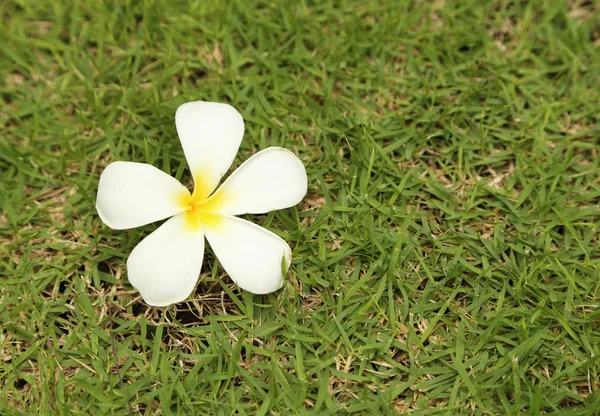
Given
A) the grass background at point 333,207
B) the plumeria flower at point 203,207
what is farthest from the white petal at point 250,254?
the grass background at point 333,207

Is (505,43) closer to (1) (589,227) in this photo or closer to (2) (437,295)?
(1) (589,227)

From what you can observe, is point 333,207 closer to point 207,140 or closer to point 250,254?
point 250,254

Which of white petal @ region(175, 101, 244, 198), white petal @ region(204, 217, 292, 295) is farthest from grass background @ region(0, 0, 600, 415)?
white petal @ region(175, 101, 244, 198)

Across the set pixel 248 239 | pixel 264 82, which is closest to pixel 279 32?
pixel 264 82

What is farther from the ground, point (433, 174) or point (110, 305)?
point (433, 174)

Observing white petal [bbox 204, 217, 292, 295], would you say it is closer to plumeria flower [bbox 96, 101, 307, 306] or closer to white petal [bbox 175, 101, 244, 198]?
plumeria flower [bbox 96, 101, 307, 306]

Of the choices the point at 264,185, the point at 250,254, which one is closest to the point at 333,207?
the point at 264,185

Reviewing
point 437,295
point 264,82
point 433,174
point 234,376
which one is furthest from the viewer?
point 264,82

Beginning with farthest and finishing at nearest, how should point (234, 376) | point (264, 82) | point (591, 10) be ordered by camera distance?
point (591, 10), point (264, 82), point (234, 376)
